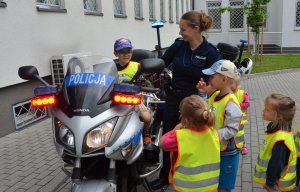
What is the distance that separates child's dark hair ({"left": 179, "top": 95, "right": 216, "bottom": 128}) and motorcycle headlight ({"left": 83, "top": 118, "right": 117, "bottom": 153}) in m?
0.56

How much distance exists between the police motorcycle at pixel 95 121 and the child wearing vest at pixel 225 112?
0.53 m

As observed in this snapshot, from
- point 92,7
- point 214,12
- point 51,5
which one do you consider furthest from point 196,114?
point 214,12

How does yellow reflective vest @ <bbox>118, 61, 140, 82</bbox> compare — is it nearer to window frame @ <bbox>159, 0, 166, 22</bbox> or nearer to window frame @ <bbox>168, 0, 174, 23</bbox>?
window frame @ <bbox>159, 0, 166, 22</bbox>

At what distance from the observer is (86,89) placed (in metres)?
2.43

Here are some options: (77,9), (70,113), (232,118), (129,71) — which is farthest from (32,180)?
(77,9)

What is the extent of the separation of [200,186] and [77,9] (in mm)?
6806

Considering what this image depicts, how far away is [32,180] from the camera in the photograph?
4.13 m

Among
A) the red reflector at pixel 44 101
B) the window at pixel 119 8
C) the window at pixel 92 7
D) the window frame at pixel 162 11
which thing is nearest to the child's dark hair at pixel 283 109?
the red reflector at pixel 44 101

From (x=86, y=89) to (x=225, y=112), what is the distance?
1.16m

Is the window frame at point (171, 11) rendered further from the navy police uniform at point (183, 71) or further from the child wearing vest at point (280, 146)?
the child wearing vest at point (280, 146)

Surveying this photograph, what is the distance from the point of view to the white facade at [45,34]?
592cm

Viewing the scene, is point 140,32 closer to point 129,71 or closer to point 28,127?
point 28,127

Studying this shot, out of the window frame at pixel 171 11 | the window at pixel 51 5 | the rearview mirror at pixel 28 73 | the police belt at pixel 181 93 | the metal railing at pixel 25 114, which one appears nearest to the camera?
the rearview mirror at pixel 28 73

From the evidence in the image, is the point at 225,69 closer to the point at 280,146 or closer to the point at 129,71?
the point at 280,146
